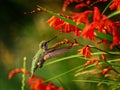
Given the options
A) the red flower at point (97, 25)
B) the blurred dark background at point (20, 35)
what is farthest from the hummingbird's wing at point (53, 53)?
the blurred dark background at point (20, 35)

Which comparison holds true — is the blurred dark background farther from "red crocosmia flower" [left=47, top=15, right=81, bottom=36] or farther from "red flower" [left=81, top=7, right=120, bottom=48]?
"red flower" [left=81, top=7, right=120, bottom=48]

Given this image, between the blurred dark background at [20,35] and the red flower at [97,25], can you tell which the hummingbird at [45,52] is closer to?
the red flower at [97,25]

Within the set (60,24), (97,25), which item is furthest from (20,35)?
(97,25)

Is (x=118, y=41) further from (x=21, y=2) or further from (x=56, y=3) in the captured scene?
(x=21, y=2)

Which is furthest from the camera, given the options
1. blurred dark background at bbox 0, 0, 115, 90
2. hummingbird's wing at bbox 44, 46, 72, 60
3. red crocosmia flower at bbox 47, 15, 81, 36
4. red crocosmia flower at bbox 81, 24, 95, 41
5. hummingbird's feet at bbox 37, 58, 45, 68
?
blurred dark background at bbox 0, 0, 115, 90

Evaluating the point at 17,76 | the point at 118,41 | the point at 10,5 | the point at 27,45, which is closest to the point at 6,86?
the point at 17,76

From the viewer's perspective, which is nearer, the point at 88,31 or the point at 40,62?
the point at 88,31

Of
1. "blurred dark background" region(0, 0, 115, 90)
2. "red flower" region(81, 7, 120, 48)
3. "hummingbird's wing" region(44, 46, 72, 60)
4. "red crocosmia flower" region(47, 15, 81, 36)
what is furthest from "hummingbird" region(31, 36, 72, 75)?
"blurred dark background" region(0, 0, 115, 90)

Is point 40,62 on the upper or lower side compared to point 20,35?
lower

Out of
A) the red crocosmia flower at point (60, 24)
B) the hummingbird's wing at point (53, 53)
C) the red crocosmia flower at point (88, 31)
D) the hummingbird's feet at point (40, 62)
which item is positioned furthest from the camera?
the hummingbird's feet at point (40, 62)

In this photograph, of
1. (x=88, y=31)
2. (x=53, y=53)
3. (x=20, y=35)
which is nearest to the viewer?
(x=88, y=31)

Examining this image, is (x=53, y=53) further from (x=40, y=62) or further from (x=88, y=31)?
(x=88, y=31)
